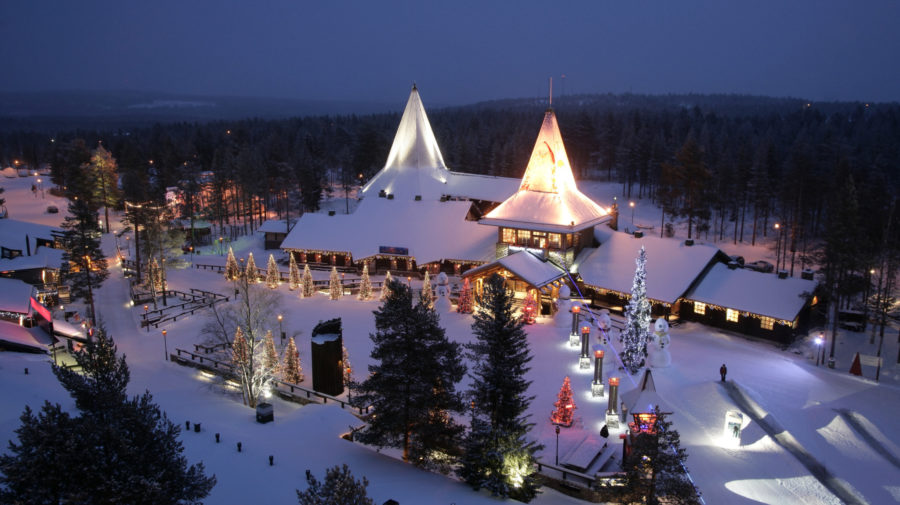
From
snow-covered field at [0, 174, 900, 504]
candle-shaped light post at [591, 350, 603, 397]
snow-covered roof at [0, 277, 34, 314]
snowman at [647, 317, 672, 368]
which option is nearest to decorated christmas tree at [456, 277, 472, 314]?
snow-covered field at [0, 174, 900, 504]

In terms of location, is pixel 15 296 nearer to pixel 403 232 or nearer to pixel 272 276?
pixel 272 276

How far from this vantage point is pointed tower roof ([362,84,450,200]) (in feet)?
155

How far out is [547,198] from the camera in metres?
35.1

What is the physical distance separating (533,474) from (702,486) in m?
5.07

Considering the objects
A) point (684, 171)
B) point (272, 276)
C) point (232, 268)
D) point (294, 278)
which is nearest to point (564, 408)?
point (294, 278)

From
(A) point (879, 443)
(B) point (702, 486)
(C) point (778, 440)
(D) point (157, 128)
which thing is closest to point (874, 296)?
(A) point (879, 443)

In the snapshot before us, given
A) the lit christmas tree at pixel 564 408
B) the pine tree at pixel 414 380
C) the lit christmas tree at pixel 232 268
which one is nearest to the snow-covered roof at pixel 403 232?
the lit christmas tree at pixel 232 268

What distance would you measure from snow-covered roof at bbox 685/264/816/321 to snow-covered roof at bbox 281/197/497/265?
1204cm

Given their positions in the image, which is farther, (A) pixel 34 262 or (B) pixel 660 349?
(A) pixel 34 262

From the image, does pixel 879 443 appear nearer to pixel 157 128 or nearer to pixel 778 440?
pixel 778 440

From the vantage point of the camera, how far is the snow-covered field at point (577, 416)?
53.7 feet

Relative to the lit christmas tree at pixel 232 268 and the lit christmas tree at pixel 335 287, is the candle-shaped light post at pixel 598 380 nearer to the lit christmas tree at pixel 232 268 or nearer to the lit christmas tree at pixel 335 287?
the lit christmas tree at pixel 335 287

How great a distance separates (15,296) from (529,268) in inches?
1024

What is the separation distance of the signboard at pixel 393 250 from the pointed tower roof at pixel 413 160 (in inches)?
363
